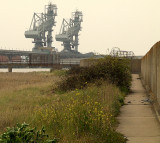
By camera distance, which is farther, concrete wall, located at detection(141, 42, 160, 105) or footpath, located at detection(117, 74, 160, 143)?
concrete wall, located at detection(141, 42, 160, 105)

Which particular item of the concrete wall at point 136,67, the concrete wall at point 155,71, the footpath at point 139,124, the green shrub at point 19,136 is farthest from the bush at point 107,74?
the concrete wall at point 136,67

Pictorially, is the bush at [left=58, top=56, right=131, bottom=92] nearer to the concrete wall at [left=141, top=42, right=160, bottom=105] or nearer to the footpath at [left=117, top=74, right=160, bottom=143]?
the concrete wall at [left=141, top=42, right=160, bottom=105]

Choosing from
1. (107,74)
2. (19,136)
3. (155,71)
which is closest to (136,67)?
(107,74)

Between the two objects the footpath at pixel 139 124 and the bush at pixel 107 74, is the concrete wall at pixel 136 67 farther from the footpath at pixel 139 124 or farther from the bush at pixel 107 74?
the footpath at pixel 139 124

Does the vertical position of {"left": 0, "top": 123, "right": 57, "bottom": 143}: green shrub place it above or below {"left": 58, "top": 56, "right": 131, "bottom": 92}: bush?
below

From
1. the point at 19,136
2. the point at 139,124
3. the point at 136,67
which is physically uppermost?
the point at 136,67

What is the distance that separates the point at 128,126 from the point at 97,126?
6.76 feet

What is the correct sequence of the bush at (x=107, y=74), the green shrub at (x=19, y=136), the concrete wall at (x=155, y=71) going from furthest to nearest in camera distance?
1. the bush at (x=107, y=74)
2. the concrete wall at (x=155, y=71)
3. the green shrub at (x=19, y=136)

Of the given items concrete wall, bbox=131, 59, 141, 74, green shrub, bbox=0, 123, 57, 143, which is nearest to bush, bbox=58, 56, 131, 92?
green shrub, bbox=0, 123, 57, 143

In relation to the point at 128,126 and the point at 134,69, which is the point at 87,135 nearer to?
the point at 128,126

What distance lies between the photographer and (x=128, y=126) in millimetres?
9070

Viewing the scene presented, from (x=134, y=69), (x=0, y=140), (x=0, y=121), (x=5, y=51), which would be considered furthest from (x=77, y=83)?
(x=5, y=51)

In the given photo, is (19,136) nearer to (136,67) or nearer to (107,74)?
(107,74)

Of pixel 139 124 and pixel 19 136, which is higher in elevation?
pixel 19 136
